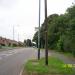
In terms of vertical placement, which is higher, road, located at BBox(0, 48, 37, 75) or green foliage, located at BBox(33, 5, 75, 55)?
green foliage, located at BBox(33, 5, 75, 55)

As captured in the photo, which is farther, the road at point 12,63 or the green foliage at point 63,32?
the green foliage at point 63,32

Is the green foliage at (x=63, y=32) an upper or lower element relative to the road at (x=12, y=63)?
upper

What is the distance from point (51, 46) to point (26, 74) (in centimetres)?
6782

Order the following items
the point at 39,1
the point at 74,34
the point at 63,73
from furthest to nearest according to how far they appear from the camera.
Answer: the point at 74,34
the point at 39,1
the point at 63,73

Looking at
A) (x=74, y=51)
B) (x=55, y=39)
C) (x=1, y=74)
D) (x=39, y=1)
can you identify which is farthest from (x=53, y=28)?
(x=1, y=74)

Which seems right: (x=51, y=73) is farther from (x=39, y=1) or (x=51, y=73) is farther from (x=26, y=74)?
(x=39, y=1)

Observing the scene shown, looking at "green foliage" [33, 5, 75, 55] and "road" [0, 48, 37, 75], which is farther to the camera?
"green foliage" [33, 5, 75, 55]

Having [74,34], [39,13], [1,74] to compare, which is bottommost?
[1,74]

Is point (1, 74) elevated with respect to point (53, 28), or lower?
lower

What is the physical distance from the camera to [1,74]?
20.0 m

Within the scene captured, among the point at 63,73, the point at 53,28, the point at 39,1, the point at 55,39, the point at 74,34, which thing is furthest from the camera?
the point at 55,39

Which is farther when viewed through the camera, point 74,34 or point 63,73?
point 74,34

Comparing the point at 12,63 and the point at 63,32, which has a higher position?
the point at 63,32

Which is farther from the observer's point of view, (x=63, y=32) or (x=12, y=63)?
(x=63, y=32)
